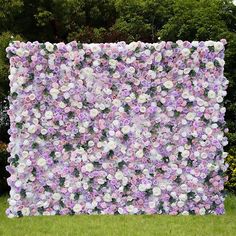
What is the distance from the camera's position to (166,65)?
7605 millimetres

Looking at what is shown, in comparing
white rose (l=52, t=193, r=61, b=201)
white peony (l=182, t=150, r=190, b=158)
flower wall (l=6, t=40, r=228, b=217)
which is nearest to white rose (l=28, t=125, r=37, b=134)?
flower wall (l=6, t=40, r=228, b=217)

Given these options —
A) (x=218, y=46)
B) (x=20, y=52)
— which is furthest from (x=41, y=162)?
(x=218, y=46)

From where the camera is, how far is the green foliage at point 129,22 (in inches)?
404

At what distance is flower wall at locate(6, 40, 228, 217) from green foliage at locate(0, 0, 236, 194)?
6.84 ft

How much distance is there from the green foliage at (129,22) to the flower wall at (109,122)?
2084mm

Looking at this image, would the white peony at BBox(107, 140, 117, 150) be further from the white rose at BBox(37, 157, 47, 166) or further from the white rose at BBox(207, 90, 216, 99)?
the white rose at BBox(207, 90, 216, 99)

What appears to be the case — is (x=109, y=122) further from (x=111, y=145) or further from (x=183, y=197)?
(x=183, y=197)

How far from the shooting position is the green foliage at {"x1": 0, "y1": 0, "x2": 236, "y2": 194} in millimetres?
10258

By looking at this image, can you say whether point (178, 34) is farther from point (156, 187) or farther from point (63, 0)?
point (63, 0)

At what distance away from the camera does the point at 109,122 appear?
7613 millimetres

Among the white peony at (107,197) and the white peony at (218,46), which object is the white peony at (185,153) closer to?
the white peony at (107,197)

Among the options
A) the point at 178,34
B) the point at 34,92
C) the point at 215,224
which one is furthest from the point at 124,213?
the point at 178,34

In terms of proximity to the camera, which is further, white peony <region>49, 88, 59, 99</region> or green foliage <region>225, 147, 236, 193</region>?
green foliage <region>225, 147, 236, 193</region>

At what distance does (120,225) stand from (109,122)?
1.29 m
